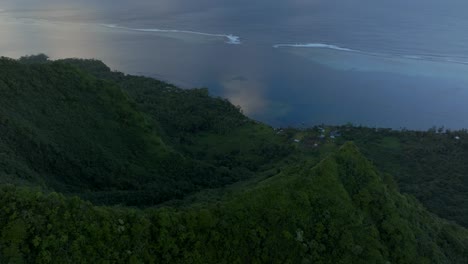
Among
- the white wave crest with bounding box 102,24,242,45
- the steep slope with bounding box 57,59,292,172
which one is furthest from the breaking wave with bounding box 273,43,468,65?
the steep slope with bounding box 57,59,292,172

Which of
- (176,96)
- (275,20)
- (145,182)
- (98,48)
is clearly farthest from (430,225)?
(275,20)

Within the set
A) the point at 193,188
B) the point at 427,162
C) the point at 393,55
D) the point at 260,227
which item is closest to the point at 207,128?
the point at 193,188

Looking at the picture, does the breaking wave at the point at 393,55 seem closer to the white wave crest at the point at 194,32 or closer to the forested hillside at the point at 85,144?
the white wave crest at the point at 194,32

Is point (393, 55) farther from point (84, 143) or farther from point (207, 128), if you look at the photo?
point (84, 143)

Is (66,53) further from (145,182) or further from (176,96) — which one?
(145,182)

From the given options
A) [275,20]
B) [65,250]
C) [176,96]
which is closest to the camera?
[65,250]

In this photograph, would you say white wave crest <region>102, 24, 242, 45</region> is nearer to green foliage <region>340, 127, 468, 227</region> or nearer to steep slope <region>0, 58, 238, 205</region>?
green foliage <region>340, 127, 468, 227</region>
